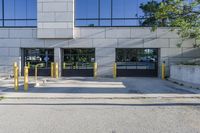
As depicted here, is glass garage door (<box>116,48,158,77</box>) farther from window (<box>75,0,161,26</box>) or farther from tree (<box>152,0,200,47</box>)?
tree (<box>152,0,200,47</box>)

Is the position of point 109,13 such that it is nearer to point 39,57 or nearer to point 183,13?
point 39,57

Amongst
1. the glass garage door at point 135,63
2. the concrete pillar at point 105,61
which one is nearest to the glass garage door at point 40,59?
the concrete pillar at point 105,61

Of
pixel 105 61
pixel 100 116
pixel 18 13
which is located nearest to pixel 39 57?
pixel 18 13

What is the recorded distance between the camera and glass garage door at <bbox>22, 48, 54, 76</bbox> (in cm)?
2298

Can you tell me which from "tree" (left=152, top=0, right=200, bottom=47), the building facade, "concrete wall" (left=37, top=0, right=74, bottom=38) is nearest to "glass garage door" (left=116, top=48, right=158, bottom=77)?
the building facade

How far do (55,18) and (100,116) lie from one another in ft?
50.4

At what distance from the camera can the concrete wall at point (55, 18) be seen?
2191cm

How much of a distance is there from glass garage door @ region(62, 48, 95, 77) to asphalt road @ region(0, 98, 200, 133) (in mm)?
11964

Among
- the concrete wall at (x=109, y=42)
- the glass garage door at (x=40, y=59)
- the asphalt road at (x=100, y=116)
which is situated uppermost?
the concrete wall at (x=109, y=42)

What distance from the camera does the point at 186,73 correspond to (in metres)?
17.0

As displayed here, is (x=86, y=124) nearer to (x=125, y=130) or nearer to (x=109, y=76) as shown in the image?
(x=125, y=130)

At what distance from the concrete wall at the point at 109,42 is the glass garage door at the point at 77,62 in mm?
703

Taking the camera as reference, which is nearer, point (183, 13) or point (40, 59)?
point (183, 13)

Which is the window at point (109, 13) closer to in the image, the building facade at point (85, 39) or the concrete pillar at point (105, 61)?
the building facade at point (85, 39)
